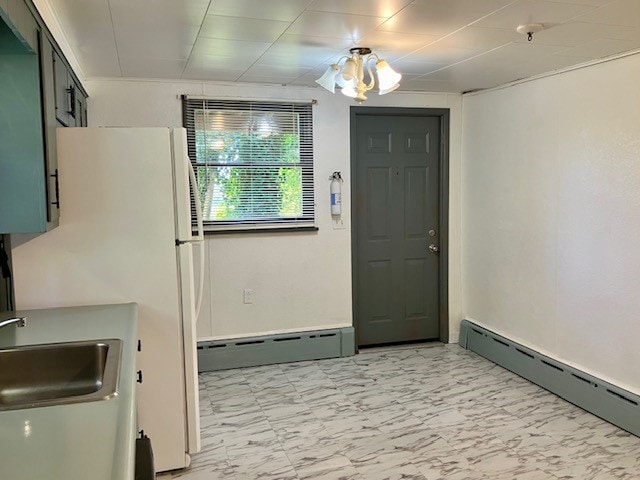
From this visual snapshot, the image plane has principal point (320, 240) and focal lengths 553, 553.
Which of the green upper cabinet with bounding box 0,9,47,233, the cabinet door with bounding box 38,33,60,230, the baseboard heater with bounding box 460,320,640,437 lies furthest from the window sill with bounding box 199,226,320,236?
the green upper cabinet with bounding box 0,9,47,233

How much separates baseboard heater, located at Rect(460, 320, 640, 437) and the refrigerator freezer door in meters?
2.43

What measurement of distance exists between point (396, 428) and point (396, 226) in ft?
6.55

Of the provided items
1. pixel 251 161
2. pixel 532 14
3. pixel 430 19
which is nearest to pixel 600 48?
pixel 532 14

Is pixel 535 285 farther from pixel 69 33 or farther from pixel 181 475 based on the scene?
pixel 69 33

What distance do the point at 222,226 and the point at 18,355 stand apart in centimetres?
243

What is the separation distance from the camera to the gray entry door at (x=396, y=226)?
4742 mm

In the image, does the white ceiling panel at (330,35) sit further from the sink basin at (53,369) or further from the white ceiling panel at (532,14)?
the sink basin at (53,369)

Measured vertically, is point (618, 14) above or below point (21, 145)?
above

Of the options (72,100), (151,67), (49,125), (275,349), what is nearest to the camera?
(49,125)

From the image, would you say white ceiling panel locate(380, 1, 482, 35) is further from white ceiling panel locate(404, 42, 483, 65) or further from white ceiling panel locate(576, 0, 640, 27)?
white ceiling panel locate(576, 0, 640, 27)

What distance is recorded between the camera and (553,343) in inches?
153

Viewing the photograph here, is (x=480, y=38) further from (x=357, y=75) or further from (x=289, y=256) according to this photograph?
(x=289, y=256)

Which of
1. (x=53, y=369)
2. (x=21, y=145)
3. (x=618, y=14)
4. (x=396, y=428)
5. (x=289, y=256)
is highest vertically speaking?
(x=618, y=14)

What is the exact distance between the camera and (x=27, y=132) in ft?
7.17
